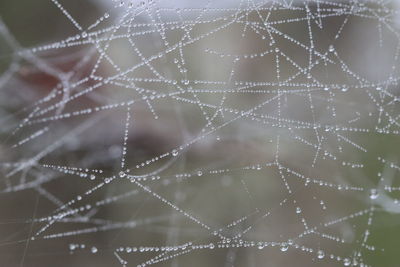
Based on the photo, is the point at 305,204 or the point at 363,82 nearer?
the point at 363,82

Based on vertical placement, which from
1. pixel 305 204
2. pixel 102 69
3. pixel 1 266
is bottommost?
pixel 1 266

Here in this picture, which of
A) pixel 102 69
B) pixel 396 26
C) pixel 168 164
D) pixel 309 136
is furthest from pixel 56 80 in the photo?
pixel 396 26

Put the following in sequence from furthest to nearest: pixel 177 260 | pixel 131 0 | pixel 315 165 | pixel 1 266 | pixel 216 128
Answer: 1. pixel 177 260
2. pixel 315 165
3. pixel 216 128
4. pixel 1 266
5. pixel 131 0

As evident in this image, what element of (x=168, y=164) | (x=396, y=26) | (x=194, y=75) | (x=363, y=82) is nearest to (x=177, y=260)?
(x=168, y=164)

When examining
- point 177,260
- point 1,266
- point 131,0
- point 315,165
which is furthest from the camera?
point 177,260

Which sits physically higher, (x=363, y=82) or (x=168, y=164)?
(x=363, y=82)

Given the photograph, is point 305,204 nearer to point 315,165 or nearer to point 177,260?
point 315,165

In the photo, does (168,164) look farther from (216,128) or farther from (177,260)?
(177,260)
